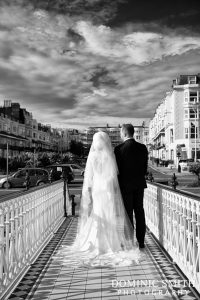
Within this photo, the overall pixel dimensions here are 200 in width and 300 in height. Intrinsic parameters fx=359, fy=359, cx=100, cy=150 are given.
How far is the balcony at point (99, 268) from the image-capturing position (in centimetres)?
422

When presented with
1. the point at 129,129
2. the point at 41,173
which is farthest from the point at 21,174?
the point at 129,129

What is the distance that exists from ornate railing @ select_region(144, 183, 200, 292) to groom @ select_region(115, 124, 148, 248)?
42cm

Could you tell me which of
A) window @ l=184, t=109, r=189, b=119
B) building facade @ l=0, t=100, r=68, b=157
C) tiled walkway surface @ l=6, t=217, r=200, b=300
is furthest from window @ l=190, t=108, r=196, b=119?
tiled walkway surface @ l=6, t=217, r=200, b=300

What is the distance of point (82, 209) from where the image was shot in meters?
6.52

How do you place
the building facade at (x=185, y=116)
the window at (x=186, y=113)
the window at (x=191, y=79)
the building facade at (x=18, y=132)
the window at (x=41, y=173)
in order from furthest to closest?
1. the building facade at (x=18, y=132)
2. the window at (x=191, y=79)
3. the window at (x=186, y=113)
4. the building facade at (x=185, y=116)
5. the window at (x=41, y=173)

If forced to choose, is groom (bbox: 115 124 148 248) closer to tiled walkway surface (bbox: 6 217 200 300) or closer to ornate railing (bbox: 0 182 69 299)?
tiled walkway surface (bbox: 6 217 200 300)

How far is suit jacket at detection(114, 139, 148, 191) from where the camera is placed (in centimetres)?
627

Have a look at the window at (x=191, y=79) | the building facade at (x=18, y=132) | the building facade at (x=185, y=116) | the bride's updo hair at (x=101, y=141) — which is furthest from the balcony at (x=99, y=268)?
the window at (x=191, y=79)

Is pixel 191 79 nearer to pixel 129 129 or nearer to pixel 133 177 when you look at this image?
pixel 129 129

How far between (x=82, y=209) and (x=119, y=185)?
0.81 m

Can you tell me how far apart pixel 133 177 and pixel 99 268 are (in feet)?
5.66

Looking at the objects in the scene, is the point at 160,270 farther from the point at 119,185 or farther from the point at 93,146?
the point at 93,146

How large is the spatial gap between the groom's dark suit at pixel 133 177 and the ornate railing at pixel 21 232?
1568mm

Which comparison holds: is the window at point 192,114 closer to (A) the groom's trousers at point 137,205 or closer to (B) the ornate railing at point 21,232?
(B) the ornate railing at point 21,232
